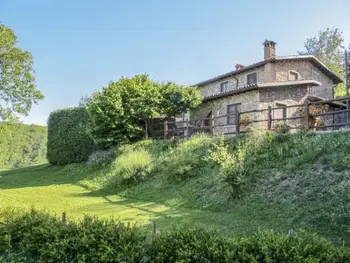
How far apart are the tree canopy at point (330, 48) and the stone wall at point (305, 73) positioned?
42.4 ft

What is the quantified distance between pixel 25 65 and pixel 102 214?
8276 millimetres

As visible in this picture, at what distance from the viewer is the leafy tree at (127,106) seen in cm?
1630

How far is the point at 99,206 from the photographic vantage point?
9.41 meters

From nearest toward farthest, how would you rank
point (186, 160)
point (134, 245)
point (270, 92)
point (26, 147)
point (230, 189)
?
point (134, 245) → point (230, 189) → point (186, 160) → point (270, 92) → point (26, 147)

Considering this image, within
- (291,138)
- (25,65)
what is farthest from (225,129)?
(25,65)

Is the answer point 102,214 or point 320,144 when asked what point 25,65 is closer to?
point 102,214

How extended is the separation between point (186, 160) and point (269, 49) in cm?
1216

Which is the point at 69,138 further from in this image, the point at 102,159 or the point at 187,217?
the point at 187,217

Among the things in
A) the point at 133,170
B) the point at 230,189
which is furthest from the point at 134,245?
the point at 133,170

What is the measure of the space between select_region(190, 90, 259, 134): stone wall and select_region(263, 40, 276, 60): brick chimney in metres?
4.25

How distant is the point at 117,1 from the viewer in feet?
37.3

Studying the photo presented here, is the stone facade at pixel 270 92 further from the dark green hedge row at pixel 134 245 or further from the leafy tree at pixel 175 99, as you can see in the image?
the dark green hedge row at pixel 134 245

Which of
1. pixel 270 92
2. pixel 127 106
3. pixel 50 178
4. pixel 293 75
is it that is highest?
pixel 293 75

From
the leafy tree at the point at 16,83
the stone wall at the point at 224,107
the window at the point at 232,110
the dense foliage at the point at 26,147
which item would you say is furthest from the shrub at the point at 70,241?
the dense foliage at the point at 26,147
